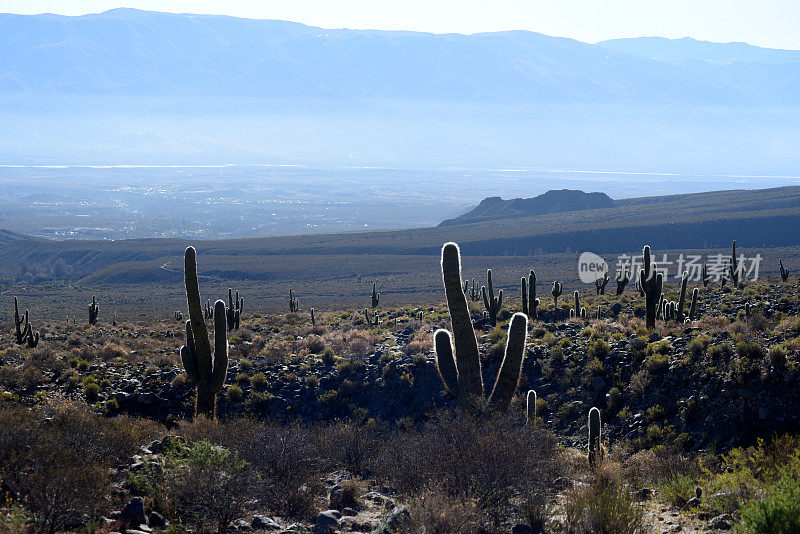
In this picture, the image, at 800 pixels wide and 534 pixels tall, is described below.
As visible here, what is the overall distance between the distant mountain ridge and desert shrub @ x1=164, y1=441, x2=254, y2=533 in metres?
111

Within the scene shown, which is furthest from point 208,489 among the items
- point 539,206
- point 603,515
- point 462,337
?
point 539,206

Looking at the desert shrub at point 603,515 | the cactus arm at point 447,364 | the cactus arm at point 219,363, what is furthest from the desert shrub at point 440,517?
the cactus arm at point 219,363

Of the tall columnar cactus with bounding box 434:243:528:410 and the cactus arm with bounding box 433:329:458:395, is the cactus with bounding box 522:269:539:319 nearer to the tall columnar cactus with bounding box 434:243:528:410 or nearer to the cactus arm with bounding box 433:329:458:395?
the cactus arm with bounding box 433:329:458:395

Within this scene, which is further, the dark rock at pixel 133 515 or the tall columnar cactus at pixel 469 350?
the tall columnar cactus at pixel 469 350

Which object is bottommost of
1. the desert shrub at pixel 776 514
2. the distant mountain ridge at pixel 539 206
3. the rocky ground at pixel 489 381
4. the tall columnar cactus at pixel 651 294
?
the rocky ground at pixel 489 381

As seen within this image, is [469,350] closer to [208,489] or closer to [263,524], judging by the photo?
[263,524]

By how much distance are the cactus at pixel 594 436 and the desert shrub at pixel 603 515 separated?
3.14 m

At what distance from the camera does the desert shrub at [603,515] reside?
7506 mm

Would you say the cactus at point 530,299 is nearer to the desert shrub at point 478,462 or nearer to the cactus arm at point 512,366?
the cactus arm at point 512,366

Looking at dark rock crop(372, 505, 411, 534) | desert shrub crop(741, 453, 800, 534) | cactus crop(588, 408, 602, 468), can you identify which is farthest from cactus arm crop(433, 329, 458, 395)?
desert shrub crop(741, 453, 800, 534)

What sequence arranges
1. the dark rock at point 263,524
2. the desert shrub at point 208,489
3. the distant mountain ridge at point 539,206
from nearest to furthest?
1. the desert shrub at point 208,489
2. the dark rock at point 263,524
3. the distant mountain ridge at point 539,206

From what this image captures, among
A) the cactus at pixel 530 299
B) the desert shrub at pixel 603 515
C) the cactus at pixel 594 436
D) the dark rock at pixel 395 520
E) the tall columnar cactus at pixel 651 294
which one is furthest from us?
the cactus at pixel 530 299

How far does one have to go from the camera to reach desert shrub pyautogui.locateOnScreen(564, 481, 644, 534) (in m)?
7.51

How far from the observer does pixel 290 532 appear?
8.40 m
